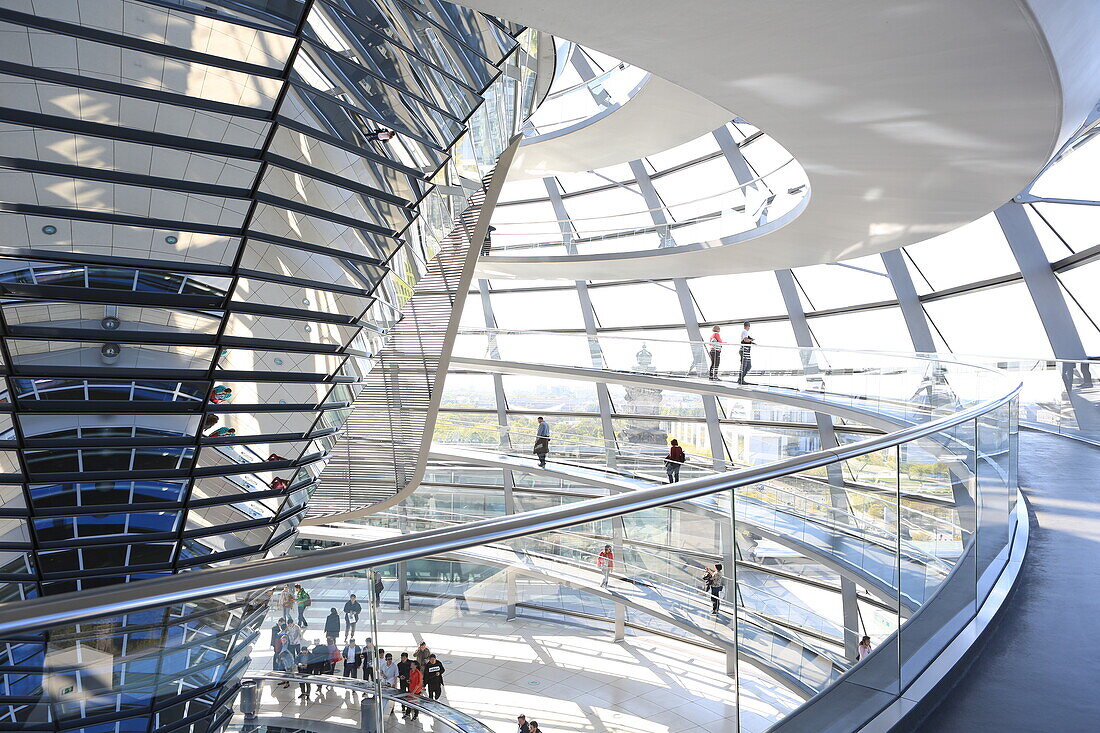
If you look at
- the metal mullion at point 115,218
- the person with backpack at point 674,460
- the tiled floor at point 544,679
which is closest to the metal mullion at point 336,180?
the metal mullion at point 115,218

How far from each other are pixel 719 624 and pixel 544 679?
Answer: 1.95 ft

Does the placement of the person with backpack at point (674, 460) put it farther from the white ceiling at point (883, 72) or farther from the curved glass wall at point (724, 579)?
the curved glass wall at point (724, 579)

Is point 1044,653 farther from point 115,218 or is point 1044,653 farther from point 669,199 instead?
point 669,199

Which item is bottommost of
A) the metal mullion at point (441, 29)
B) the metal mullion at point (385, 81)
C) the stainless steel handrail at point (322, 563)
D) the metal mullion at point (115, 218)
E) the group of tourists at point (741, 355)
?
the stainless steel handrail at point (322, 563)

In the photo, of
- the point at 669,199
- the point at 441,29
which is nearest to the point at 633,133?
the point at 669,199

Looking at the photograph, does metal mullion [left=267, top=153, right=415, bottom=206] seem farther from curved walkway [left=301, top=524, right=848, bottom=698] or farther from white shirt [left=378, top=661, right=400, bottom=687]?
white shirt [left=378, top=661, right=400, bottom=687]

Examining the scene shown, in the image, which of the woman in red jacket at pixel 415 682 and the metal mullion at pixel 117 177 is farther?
the metal mullion at pixel 117 177

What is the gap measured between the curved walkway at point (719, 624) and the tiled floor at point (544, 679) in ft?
0.25

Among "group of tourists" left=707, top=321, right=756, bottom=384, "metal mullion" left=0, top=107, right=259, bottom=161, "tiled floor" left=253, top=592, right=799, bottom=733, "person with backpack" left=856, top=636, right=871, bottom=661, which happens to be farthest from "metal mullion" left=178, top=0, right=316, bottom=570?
"group of tourists" left=707, top=321, right=756, bottom=384

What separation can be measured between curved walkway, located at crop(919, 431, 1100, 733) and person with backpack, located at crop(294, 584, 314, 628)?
6.58ft

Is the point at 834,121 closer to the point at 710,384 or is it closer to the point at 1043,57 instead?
the point at 1043,57

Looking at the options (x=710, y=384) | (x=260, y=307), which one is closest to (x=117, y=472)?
(x=260, y=307)

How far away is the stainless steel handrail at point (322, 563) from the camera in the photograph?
4.07ft

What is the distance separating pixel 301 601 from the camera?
5.34ft
